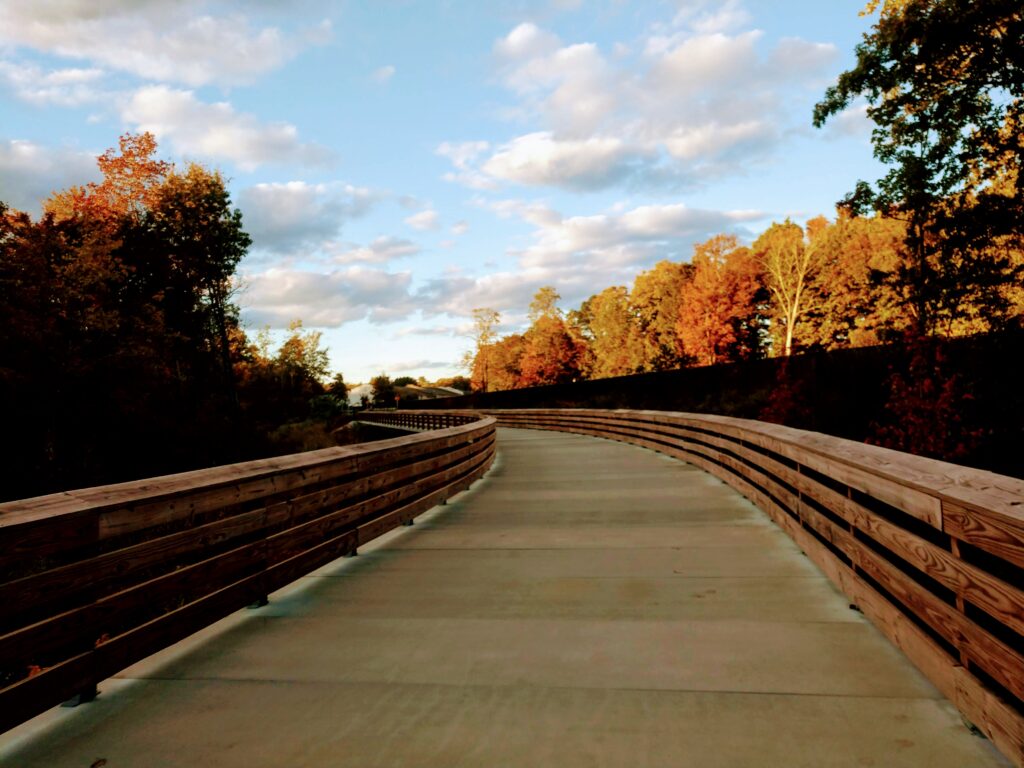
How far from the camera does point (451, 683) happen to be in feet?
12.3

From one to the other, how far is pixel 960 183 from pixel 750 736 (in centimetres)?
2029

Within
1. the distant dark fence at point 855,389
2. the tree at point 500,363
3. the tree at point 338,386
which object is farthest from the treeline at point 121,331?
the tree at point 338,386

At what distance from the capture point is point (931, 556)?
3.47 metres

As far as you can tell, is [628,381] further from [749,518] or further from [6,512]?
[6,512]

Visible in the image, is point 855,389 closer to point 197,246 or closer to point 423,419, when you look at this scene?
point 423,419

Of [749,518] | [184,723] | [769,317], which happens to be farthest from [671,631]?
[769,317]

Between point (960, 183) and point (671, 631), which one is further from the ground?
point (960, 183)

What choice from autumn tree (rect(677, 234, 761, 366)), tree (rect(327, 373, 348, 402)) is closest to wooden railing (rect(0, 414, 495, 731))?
autumn tree (rect(677, 234, 761, 366))

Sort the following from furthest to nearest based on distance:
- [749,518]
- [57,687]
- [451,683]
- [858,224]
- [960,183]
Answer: [858,224] < [960,183] < [749,518] < [451,683] < [57,687]

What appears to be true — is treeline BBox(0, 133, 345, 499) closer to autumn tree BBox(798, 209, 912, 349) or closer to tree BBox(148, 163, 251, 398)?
tree BBox(148, 163, 251, 398)

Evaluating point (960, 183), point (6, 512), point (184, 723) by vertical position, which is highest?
point (960, 183)

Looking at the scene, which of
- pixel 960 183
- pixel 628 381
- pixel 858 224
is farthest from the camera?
pixel 858 224

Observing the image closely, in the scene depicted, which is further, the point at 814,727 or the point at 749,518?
the point at 749,518

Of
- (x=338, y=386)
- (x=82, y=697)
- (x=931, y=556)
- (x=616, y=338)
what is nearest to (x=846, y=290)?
(x=616, y=338)
